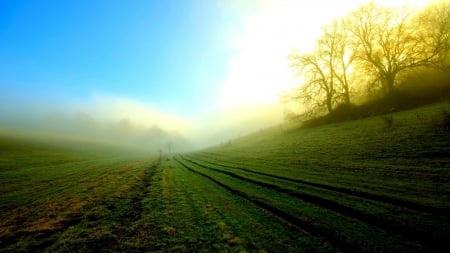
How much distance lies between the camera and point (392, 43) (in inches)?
1655

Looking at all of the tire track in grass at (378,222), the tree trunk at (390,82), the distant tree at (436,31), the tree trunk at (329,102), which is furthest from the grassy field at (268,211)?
the tree trunk at (329,102)

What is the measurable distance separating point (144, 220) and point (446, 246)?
11681 mm

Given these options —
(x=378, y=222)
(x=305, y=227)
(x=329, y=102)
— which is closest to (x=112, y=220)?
(x=305, y=227)

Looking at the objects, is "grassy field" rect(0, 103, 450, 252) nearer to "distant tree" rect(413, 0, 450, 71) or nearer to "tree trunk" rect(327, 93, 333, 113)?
"distant tree" rect(413, 0, 450, 71)

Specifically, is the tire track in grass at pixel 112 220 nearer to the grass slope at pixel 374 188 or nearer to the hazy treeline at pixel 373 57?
the grass slope at pixel 374 188

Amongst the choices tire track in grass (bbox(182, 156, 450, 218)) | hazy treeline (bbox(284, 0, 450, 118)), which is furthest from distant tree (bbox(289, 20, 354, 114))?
tire track in grass (bbox(182, 156, 450, 218))

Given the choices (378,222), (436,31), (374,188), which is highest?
(436,31)

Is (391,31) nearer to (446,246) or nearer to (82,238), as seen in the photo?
(446,246)

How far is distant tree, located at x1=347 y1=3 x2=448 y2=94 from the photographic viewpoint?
38.2 meters

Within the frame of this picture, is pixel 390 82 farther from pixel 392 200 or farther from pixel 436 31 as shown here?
pixel 392 200

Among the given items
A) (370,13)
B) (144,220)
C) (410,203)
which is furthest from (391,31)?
(144,220)

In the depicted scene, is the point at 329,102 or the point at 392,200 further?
the point at 329,102

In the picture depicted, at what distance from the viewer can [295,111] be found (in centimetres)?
5444

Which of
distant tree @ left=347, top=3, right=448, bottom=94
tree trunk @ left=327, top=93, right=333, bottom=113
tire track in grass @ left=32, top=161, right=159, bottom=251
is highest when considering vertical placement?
distant tree @ left=347, top=3, right=448, bottom=94
